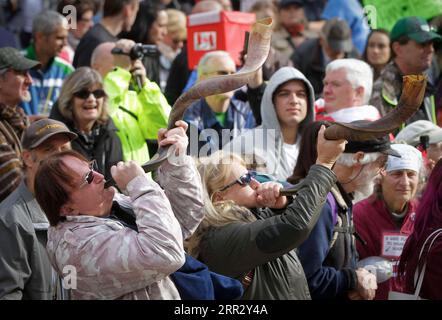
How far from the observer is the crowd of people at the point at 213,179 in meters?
3.94

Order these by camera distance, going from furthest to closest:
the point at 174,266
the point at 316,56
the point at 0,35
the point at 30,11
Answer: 1. the point at 30,11
2. the point at 316,56
3. the point at 0,35
4. the point at 174,266

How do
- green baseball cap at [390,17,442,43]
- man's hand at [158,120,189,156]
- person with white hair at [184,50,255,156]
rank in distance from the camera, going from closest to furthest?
man's hand at [158,120,189,156], person with white hair at [184,50,255,156], green baseball cap at [390,17,442,43]

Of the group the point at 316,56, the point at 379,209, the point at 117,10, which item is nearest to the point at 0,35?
the point at 117,10

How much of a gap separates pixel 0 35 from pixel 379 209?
4356 millimetres

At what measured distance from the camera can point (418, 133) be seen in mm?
6586

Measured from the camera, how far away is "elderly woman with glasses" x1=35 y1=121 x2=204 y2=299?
3.78 meters

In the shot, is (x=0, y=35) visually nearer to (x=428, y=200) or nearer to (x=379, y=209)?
(x=379, y=209)

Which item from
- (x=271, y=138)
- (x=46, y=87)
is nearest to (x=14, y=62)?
(x=46, y=87)

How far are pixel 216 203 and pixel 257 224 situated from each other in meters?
0.35

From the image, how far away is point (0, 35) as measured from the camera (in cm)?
886

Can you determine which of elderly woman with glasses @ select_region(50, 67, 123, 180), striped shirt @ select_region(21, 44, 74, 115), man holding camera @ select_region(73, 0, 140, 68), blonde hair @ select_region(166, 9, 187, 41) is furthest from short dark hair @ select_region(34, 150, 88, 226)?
blonde hair @ select_region(166, 9, 187, 41)

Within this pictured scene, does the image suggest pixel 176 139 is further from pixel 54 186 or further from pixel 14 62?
pixel 14 62

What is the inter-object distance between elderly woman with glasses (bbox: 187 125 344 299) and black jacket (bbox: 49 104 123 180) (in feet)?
6.91

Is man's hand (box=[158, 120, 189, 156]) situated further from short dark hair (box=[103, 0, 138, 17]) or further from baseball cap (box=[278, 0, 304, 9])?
baseball cap (box=[278, 0, 304, 9])
